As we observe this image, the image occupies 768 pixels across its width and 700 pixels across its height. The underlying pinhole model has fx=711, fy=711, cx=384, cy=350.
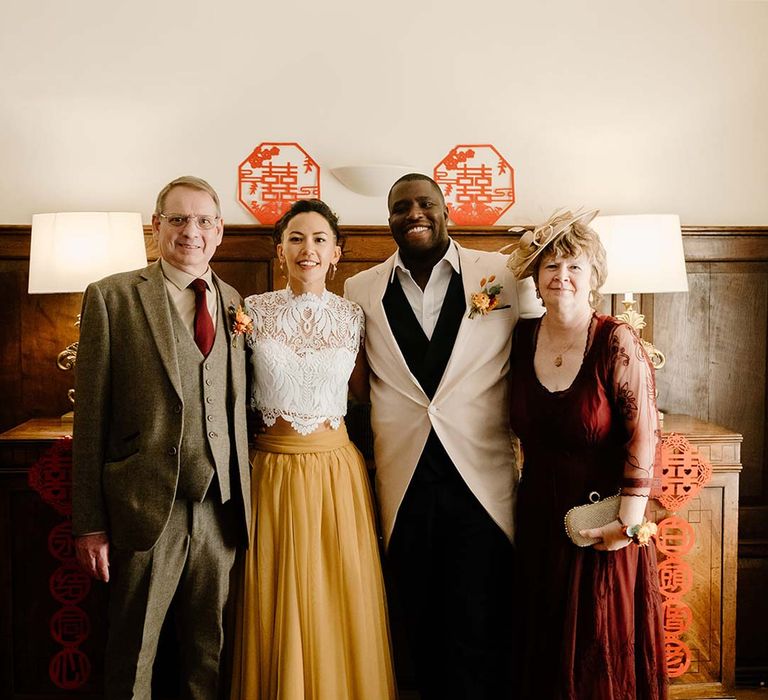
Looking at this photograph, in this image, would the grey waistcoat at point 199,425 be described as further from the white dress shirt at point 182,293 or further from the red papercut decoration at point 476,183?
the red papercut decoration at point 476,183

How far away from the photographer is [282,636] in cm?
193

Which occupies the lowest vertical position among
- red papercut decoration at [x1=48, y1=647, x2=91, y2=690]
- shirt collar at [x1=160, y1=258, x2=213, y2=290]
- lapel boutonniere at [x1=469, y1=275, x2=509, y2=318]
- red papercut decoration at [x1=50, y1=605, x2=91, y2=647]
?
red papercut decoration at [x1=48, y1=647, x2=91, y2=690]

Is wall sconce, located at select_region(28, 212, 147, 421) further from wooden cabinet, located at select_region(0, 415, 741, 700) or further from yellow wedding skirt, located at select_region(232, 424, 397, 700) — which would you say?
yellow wedding skirt, located at select_region(232, 424, 397, 700)

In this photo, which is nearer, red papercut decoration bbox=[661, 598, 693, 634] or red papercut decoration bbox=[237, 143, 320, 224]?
red papercut decoration bbox=[661, 598, 693, 634]

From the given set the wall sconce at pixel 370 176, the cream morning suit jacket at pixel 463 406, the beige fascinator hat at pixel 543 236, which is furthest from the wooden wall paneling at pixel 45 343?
the beige fascinator hat at pixel 543 236

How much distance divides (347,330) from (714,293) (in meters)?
1.76

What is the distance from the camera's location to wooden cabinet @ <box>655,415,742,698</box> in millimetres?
2363

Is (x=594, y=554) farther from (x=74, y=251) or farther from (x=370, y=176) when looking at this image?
(x=74, y=251)

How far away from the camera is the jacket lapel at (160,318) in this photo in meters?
1.77

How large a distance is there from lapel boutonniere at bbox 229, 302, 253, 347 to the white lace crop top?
7 cm

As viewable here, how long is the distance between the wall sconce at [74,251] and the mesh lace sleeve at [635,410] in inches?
70.0

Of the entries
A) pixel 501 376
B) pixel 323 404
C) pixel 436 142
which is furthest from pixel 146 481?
pixel 436 142

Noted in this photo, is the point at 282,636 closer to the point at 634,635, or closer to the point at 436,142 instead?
the point at 634,635

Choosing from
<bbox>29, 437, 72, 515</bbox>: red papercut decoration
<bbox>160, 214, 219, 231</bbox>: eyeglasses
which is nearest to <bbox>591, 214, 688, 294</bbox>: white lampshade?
<bbox>160, 214, 219, 231</bbox>: eyeglasses
